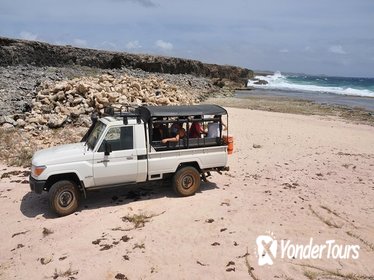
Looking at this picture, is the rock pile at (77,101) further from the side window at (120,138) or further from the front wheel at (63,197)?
the front wheel at (63,197)

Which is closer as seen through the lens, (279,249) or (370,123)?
(279,249)

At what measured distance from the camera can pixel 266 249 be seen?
25.6 feet

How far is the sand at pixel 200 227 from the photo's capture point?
721cm

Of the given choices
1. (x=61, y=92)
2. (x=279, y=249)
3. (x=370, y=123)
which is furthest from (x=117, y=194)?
(x=370, y=123)

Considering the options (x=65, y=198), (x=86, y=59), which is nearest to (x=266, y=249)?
(x=65, y=198)

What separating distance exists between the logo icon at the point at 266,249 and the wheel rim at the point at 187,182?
285 centimetres

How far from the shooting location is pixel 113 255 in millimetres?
7672

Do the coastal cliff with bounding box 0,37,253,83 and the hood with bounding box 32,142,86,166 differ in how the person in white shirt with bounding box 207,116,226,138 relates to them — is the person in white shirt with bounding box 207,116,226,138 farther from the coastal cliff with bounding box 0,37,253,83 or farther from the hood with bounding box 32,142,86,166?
the coastal cliff with bounding box 0,37,253,83

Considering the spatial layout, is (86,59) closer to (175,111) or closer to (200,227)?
(175,111)

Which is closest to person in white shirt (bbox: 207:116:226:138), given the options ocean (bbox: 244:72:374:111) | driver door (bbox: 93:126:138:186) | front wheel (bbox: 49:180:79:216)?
driver door (bbox: 93:126:138:186)

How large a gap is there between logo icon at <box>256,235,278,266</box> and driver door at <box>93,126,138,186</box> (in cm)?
362

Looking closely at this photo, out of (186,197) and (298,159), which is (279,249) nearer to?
(186,197)

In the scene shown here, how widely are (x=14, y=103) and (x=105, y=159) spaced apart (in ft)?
41.9

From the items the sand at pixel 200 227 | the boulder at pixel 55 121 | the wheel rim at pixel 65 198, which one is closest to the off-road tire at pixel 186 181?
the sand at pixel 200 227
